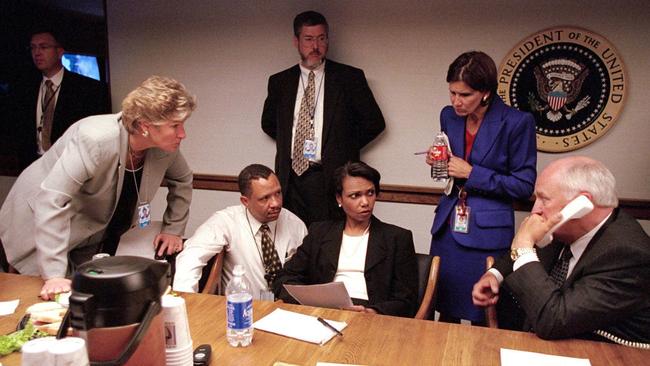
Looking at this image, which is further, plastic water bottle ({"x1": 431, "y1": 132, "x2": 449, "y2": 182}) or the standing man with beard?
the standing man with beard

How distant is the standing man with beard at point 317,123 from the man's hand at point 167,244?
1.18m

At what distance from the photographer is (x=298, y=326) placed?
66.9 inches

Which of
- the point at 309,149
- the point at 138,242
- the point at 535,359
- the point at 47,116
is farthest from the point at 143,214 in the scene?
the point at 47,116

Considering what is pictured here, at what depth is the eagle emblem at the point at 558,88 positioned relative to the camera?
3426 mm

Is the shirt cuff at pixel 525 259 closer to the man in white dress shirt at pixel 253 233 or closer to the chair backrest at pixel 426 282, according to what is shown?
the chair backrest at pixel 426 282

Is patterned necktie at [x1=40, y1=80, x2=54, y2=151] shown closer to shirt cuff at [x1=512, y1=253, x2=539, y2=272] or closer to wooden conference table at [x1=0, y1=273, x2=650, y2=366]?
wooden conference table at [x1=0, y1=273, x2=650, y2=366]

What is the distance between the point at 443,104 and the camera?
12.1ft

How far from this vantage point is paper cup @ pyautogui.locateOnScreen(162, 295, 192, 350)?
4.29 ft

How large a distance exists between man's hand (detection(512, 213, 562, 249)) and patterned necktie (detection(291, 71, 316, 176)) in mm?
1939

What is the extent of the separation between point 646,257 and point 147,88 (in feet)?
5.84

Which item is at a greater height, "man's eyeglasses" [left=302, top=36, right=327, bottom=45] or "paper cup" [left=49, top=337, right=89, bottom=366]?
"man's eyeglasses" [left=302, top=36, right=327, bottom=45]

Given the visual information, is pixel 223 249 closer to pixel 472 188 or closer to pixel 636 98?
pixel 472 188

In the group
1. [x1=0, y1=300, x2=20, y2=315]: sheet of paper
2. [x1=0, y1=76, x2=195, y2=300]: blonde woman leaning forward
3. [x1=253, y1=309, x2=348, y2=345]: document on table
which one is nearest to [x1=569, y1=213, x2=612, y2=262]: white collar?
[x1=253, y1=309, x2=348, y2=345]: document on table

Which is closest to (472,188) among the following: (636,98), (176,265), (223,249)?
(223,249)
